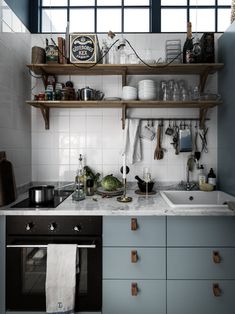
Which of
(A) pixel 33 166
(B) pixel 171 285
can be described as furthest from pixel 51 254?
(A) pixel 33 166

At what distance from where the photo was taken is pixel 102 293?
4.78ft

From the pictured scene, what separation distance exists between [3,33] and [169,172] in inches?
68.4

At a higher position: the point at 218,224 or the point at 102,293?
the point at 218,224

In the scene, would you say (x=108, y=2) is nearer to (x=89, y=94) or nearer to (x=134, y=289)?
(x=89, y=94)

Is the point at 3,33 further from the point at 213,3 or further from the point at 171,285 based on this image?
the point at 171,285

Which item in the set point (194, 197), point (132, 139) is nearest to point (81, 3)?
point (132, 139)

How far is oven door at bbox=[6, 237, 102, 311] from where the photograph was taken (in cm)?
144

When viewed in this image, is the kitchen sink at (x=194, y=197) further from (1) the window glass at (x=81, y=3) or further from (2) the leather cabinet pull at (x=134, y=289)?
(1) the window glass at (x=81, y=3)

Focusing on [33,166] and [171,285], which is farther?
[33,166]

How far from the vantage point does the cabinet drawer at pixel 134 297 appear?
1451mm

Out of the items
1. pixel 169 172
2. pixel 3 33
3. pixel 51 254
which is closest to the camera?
pixel 51 254

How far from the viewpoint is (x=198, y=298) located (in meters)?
1.46

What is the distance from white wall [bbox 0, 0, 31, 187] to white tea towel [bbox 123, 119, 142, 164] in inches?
35.2

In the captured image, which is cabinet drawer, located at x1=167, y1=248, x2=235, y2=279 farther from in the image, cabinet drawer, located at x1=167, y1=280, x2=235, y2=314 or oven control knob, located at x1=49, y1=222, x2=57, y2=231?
oven control knob, located at x1=49, y1=222, x2=57, y2=231
